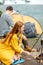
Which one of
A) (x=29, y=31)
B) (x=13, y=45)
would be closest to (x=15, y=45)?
(x=13, y=45)

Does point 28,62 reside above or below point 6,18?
below

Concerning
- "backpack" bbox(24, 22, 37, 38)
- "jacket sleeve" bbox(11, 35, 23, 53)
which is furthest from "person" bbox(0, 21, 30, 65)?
"backpack" bbox(24, 22, 37, 38)

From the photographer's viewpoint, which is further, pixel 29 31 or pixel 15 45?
pixel 29 31

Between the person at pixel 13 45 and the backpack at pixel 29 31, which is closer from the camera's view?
the person at pixel 13 45

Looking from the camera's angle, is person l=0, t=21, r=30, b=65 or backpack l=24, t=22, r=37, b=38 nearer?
person l=0, t=21, r=30, b=65

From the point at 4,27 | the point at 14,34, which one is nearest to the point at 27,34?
the point at 4,27

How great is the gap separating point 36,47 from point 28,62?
51.3 inches

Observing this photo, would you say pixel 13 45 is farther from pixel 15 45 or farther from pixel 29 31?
pixel 29 31

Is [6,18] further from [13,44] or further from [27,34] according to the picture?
[13,44]

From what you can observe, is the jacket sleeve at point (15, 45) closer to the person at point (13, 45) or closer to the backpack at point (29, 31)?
the person at point (13, 45)

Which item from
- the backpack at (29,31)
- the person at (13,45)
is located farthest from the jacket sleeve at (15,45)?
the backpack at (29,31)

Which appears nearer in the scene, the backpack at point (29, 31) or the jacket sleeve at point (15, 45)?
the jacket sleeve at point (15, 45)

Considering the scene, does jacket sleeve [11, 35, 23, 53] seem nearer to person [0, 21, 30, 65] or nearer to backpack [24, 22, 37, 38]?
person [0, 21, 30, 65]

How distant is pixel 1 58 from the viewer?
10.2 feet
